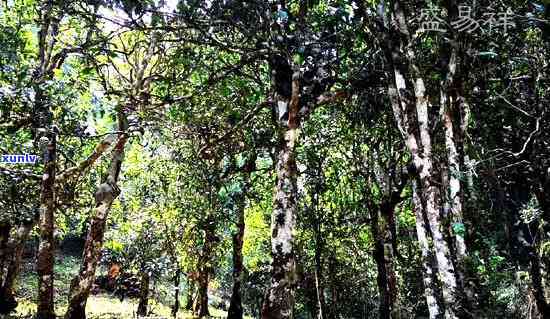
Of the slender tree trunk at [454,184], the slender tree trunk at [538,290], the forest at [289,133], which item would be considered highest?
the forest at [289,133]

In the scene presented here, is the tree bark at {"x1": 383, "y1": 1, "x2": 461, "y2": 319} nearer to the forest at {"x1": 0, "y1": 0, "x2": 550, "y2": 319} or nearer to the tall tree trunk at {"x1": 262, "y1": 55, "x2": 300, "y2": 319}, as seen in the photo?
the forest at {"x1": 0, "y1": 0, "x2": 550, "y2": 319}

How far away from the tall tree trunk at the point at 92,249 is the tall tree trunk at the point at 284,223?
4630mm

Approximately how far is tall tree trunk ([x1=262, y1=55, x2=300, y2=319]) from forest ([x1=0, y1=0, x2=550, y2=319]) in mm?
33

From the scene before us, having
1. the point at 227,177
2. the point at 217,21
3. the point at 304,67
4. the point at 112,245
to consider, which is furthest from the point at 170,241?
the point at 217,21

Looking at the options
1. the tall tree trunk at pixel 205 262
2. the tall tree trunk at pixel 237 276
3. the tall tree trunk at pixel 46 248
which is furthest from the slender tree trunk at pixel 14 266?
the tall tree trunk at pixel 237 276

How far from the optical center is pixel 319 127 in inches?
594

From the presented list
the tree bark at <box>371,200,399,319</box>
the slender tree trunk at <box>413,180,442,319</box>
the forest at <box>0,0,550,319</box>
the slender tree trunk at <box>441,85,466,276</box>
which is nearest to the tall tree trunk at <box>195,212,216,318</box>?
the forest at <box>0,0,550,319</box>

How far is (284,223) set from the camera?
839 cm

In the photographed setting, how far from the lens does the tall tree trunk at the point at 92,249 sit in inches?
470

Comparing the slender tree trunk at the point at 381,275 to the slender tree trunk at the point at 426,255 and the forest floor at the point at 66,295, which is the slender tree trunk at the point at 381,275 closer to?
the slender tree trunk at the point at 426,255

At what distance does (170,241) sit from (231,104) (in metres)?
10.1

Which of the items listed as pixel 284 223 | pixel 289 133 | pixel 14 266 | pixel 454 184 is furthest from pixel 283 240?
pixel 14 266

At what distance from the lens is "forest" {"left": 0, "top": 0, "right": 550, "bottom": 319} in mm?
8000

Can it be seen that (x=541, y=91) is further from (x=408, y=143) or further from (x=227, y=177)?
(x=227, y=177)
